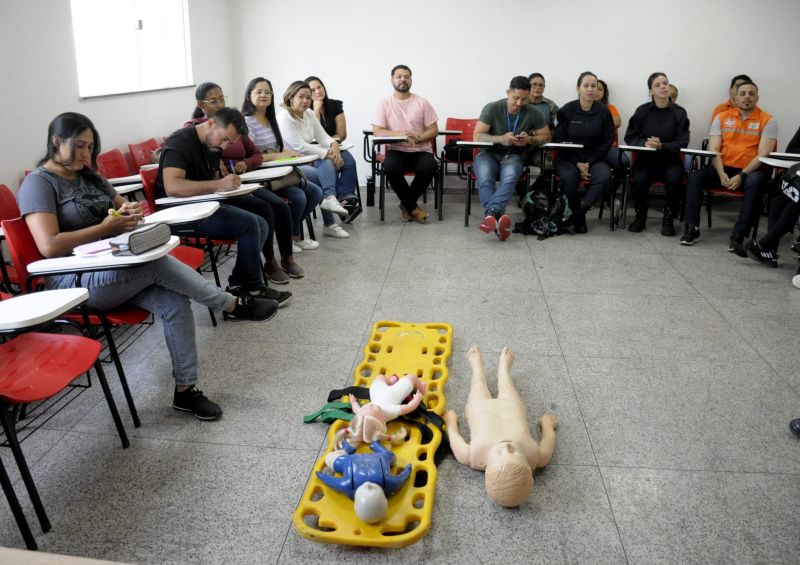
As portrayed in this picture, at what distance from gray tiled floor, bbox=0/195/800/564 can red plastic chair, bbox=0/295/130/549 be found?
0.51ft

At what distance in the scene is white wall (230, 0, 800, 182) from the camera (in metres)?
6.09

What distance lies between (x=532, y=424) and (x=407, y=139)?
343cm

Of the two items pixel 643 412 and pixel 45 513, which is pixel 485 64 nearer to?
pixel 643 412

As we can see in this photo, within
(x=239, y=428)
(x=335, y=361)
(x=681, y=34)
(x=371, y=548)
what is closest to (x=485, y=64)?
(x=681, y=34)

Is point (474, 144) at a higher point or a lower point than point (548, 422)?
higher

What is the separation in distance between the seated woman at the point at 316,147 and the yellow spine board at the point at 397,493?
2304 millimetres

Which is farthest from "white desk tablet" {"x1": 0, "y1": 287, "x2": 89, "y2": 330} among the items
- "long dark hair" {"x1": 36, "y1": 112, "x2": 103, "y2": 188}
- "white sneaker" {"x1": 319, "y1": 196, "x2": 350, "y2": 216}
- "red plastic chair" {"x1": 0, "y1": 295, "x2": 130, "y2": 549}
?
"white sneaker" {"x1": 319, "y1": 196, "x2": 350, "y2": 216}

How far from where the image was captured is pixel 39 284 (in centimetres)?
240

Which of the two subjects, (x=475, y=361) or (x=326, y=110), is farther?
(x=326, y=110)

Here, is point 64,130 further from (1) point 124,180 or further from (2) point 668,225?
(2) point 668,225

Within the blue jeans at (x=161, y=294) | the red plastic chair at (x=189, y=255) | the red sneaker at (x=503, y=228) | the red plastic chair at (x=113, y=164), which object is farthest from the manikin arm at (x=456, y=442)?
the red plastic chair at (x=113, y=164)

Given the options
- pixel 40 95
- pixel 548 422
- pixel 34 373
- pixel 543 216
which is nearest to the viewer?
pixel 34 373

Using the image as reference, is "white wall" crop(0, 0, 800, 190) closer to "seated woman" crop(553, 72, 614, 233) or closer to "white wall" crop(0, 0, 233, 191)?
"white wall" crop(0, 0, 233, 191)

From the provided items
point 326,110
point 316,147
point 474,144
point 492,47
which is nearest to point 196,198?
point 316,147
